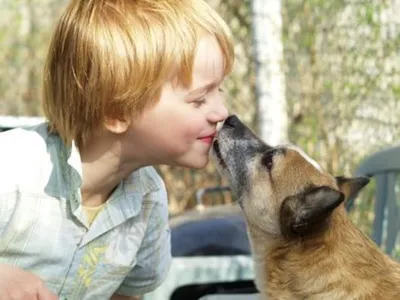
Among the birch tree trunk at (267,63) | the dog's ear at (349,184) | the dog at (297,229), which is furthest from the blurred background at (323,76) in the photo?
the dog at (297,229)

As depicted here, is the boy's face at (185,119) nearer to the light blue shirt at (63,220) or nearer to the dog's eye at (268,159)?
the light blue shirt at (63,220)

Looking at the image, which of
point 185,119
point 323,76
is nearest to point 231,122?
point 185,119

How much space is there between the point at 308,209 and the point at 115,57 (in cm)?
72

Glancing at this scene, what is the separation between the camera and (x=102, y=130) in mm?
3209

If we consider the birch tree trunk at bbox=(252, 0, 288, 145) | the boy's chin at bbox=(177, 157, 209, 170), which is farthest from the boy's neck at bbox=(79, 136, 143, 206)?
the birch tree trunk at bbox=(252, 0, 288, 145)

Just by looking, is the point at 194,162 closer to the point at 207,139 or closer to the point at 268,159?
the point at 207,139

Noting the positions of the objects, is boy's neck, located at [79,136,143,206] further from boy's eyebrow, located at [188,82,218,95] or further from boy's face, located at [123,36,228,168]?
boy's eyebrow, located at [188,82,218,95]

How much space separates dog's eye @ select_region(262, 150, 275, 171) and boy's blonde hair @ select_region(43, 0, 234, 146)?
38cm

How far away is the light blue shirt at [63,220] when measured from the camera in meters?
3.10

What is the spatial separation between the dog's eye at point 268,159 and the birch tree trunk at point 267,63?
1.81m

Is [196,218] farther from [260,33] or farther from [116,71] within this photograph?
[116,71]

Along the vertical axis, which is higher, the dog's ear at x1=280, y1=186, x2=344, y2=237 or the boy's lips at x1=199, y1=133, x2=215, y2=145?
the boy's lips at x1=199, y1=133, x2=215, y2=145

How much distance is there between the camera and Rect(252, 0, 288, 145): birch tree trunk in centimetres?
536

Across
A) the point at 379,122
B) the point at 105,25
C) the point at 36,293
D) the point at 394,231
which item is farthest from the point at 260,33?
the point at 36,293
